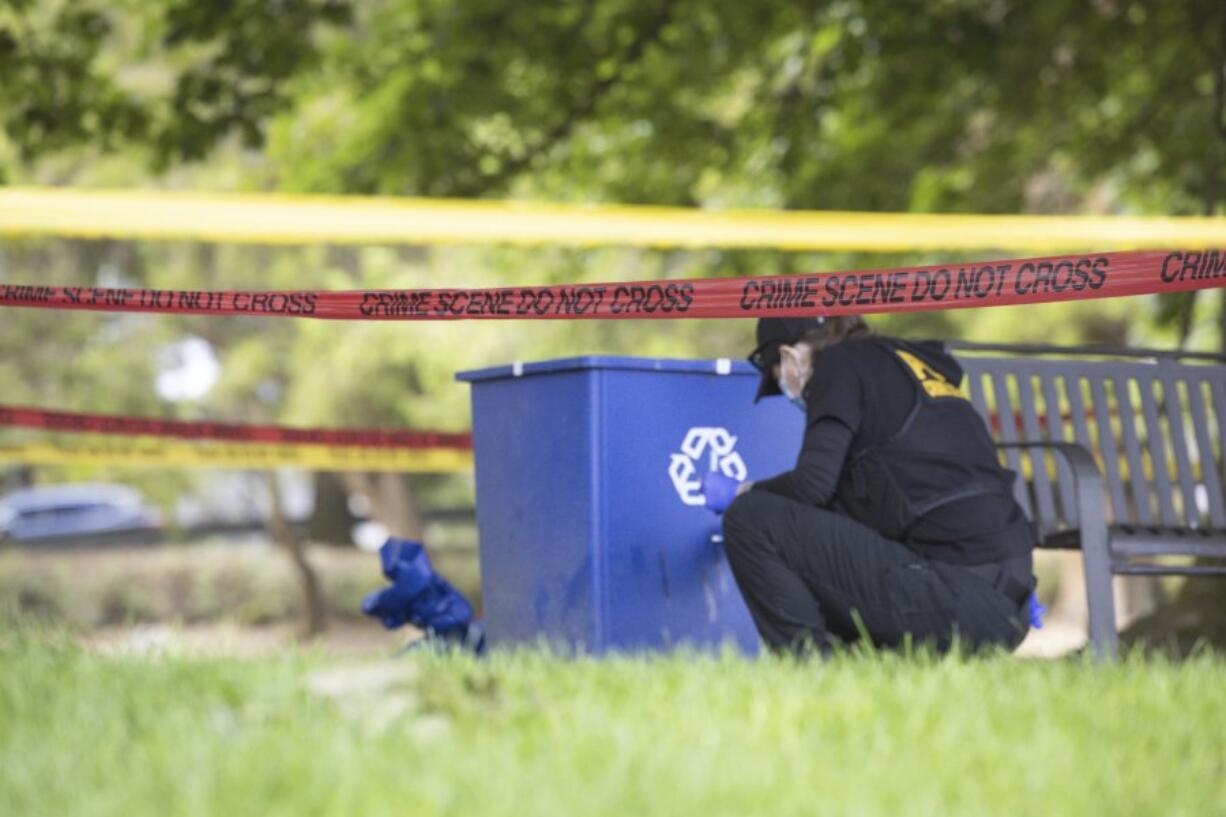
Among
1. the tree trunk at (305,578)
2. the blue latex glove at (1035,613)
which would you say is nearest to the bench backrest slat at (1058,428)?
the blue latex glove at (1035,613)

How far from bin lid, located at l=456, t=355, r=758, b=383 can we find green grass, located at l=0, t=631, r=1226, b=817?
Result: 145 centimetres

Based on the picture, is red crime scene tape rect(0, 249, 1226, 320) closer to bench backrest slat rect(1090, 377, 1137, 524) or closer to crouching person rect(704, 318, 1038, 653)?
crouching person rect(704, 318, 1038, 653)

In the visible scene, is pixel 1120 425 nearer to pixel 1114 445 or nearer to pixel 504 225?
pixel 1114 445

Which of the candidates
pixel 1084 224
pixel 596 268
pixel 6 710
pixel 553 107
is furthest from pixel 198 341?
pixel 6 710

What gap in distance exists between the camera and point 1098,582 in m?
5.04

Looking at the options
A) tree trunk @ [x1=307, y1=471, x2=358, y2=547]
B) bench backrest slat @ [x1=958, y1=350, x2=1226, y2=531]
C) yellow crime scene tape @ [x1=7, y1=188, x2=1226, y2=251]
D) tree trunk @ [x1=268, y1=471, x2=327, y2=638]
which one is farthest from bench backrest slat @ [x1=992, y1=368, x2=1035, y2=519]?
tree trunk @ [x1=307, y1=471, x2=358, y2=547]

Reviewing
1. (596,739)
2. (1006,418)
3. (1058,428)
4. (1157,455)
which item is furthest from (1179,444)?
→ (596,739)

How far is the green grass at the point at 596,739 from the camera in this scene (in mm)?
2768

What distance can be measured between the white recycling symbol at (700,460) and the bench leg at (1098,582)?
1.09 m

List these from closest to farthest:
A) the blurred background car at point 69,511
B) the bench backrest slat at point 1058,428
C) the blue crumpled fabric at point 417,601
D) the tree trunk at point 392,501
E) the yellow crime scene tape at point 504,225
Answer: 1. the blue crumpled fabric at point 417,601
2. the bench backrest slat at point 1058,428
3. the yellow crime scene tape at point 504,225
4. the tree trunk at point 392,501
5. the blurred background car at point 69,511

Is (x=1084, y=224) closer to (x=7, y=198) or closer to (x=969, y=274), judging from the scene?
(x=969, y=274)

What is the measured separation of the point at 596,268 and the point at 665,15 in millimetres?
6329

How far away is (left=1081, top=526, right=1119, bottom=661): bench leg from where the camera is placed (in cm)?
489

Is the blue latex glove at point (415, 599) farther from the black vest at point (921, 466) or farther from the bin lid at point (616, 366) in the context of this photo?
the black vest at point (921, 466)
